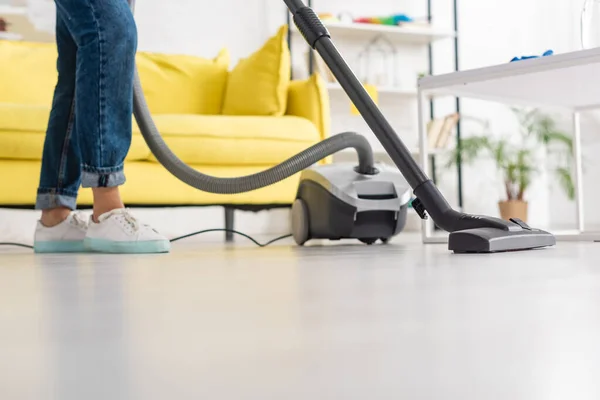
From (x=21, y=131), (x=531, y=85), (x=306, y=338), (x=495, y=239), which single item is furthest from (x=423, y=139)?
(x=306, y=338)

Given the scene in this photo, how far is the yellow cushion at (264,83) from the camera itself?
3162 millimetres

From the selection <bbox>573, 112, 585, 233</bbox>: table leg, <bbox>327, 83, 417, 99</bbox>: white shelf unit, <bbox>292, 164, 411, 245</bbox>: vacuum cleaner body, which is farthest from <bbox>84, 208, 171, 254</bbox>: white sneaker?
<bbox>327, 83, 417, 99</bbox>: white shelf unit

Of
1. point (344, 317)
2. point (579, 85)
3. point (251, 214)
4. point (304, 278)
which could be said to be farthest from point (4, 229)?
point (344, 317)

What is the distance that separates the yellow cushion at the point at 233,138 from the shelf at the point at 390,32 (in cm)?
173

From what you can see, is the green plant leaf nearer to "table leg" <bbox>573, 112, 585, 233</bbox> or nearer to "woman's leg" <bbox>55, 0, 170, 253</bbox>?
"table leg" <bbox>573, 112, 585, 233</bbox>

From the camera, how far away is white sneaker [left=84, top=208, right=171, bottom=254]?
1.55 m

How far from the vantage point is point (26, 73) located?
321cm

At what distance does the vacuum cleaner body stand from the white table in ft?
0.33

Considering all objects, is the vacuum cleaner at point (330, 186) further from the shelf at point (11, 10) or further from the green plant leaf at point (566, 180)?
the green plant leaf at point (566, 180)

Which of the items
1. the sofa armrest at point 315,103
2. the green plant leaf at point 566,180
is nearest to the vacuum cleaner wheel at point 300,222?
the sofa armrest at point 315,103

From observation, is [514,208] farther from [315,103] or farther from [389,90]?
[315,103]

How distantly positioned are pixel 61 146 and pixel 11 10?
2.55 meters

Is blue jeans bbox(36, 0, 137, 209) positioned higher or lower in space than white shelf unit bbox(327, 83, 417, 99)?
lower

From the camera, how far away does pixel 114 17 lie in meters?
1.50
